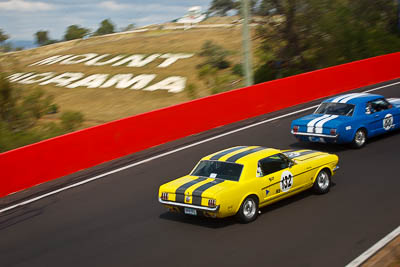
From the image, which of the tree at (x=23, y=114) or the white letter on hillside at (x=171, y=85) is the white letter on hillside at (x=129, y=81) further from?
the tree at (x=23, y=114)

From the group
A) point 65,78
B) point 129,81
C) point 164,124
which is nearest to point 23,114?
point 164,124

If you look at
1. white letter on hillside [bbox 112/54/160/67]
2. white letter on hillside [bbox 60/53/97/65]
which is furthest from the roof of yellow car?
white letter on hillside [bbox 60/53/97/65]

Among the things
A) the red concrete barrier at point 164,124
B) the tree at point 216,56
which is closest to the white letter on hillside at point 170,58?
the tree at point 216,56

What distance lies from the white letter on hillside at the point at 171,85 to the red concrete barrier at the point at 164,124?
17465 millimetres

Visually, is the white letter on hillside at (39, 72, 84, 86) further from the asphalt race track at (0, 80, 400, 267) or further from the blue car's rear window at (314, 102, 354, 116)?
the asphalt race track at (0, 80, 400, 267)

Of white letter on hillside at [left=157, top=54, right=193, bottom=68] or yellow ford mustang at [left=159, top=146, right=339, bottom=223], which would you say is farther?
white letter on hillside at [left=157, top=54, right=193, bottom=68]

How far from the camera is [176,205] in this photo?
9.57 m

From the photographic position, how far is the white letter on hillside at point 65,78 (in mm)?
48534

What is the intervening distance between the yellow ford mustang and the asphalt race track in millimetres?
346

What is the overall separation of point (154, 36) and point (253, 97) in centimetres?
4634

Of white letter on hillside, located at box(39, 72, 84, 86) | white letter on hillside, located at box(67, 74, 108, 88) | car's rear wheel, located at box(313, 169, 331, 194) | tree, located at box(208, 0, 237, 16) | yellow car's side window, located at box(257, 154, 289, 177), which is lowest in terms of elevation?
car's rear wheel, located at box(313, 169, 331, 194)

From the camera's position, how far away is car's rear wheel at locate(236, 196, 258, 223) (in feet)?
30.9

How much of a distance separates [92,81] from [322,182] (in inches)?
1513

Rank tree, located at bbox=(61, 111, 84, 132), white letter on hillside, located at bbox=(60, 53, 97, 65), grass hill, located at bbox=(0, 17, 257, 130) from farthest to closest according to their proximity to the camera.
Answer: white letter on hillside, located at bbox=(60, 53, 97, 65)
grass hill, located at bbox=(0, 17, 257, 130)
tree, located at bbox=(61, 111, 84, 132)
